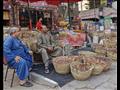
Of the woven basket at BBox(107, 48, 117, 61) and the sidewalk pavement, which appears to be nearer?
the sidewalk pavement

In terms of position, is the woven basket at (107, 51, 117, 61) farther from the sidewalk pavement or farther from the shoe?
the shoe

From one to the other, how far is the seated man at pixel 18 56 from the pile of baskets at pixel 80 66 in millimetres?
639

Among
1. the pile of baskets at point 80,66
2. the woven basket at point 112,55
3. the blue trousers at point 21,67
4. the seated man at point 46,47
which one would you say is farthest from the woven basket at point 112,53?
the blue trousers at point 21,67

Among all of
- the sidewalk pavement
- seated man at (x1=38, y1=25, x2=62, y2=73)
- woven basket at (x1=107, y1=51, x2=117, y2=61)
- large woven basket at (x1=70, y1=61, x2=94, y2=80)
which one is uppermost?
seated man at (x1=38, y1=25, x2=62, y2=73)

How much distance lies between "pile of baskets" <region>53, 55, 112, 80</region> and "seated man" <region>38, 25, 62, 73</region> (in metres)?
0.22

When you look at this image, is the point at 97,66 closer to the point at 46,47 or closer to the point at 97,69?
the point at 97,69

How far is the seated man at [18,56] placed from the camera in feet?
15.0

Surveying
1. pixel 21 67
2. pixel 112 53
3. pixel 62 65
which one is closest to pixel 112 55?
pixel 112 53

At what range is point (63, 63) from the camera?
16.7ft

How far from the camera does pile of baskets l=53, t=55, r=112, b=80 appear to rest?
4.78m

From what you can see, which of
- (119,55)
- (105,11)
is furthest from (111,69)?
(105,11)

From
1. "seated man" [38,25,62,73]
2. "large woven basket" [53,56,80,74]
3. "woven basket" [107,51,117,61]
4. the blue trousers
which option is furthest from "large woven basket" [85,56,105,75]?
the blue trousers

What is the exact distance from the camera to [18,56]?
4656 mm

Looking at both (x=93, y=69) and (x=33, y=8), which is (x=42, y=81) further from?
(x=33, y=8)
